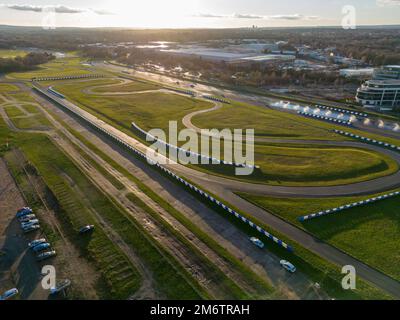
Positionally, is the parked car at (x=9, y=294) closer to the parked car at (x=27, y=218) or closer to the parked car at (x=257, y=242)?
the parked car at (x=27, y=218)

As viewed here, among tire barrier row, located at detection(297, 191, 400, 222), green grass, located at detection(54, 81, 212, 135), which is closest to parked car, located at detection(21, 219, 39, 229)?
tire barrier row, located at detection(297, 191, 400, 222)

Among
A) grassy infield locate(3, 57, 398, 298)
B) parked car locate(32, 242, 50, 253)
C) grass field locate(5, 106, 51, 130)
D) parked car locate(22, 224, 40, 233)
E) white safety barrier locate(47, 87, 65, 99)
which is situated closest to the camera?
grassy infield locate(3, 57, 398, 298)

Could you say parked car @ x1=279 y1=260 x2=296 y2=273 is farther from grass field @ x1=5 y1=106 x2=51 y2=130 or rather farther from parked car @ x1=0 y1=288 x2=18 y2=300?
grass field @ x1=5 y1=106 x2=51 y2=130

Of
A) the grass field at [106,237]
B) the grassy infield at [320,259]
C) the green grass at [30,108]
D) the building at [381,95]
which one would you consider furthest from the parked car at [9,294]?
the building at [381,95]

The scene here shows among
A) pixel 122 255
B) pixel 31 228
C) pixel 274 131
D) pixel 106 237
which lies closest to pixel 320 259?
pixel 122 255

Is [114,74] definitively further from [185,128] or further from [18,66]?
[185,128]
